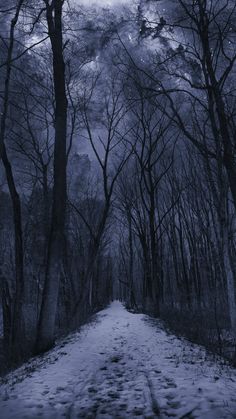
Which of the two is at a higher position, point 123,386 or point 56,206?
point 56,206

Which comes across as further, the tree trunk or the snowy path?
the tree trunk

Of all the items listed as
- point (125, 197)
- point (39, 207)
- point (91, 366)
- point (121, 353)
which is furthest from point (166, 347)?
point (125, 197)

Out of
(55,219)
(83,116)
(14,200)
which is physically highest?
(83,116)

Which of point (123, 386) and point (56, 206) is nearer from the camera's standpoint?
point (123, 386)

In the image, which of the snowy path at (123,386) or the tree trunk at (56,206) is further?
the tree trunk at (56,206)

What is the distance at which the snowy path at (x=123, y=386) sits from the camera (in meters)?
3.01

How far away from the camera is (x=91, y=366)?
5051 mm

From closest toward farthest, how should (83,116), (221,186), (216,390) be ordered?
(216,390) < (221,186) < (83,116)

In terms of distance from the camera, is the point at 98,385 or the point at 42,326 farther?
the point at 42,326

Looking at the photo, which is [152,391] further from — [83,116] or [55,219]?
[83,116]

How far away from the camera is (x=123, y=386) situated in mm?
3883

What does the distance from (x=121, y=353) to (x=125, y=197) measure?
1560cm

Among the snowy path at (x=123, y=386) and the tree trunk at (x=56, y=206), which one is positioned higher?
the tree trunk at (x=56, y=206)

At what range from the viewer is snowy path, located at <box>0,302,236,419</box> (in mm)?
3008
